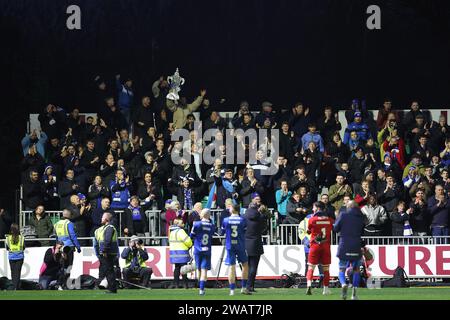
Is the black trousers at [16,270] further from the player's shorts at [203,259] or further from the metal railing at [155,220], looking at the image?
the player's shorts at [203,259]

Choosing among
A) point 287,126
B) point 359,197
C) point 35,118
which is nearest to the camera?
point 359,197

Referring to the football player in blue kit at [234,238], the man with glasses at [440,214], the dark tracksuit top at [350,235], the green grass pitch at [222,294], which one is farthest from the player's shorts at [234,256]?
the man with glasses at [440,214]

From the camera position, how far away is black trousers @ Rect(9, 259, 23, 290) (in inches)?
1234

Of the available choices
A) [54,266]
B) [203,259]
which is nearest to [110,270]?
[203,259]

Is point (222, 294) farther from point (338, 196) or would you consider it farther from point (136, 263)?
point (338, 196)

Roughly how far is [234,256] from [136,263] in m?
4.06

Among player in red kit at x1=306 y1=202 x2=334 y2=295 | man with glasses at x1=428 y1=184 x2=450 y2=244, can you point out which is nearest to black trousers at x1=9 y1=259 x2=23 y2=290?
player in red kit at x1=306 y1=202 x2=334 y2=295

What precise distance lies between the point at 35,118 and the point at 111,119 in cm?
229

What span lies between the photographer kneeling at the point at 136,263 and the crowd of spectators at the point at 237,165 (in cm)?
169

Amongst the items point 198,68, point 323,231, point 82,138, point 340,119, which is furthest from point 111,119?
point 323,231

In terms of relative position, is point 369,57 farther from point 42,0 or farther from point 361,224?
point 361,224

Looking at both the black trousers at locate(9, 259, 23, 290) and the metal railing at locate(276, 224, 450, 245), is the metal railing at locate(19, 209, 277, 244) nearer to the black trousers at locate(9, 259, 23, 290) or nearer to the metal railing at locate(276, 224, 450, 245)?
the metal railing at locate(276, 224, 450, 245)

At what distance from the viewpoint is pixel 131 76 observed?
129 ft

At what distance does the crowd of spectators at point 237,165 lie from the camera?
33188mm
